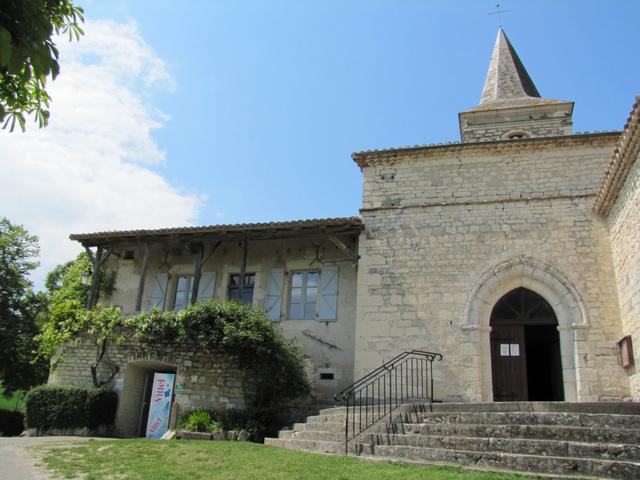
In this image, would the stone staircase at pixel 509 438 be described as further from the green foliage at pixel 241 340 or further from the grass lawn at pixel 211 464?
the green foliage at pixel 241 340

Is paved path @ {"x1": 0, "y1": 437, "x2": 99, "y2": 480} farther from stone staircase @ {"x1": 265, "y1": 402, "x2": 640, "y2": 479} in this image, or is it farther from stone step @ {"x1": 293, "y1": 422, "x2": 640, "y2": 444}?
stone step @ {"x1": 293, "y1": 422, "x2": 640, "y2": 444}

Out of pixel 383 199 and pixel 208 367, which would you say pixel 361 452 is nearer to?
pixel 208 367

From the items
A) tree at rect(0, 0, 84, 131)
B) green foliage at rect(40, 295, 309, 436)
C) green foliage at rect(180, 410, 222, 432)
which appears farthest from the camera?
green foliage at rect(40, 295, 309, 436)

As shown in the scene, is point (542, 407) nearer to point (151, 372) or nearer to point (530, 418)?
point (530, 418)

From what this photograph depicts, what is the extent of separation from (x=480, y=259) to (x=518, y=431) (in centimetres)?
520

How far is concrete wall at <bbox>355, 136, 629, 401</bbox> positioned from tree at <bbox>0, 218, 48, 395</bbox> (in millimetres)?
12179

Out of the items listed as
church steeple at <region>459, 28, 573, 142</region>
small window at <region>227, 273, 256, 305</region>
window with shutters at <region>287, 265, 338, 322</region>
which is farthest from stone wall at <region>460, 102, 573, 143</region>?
small window at <region>227, 273, 256, 305</region>

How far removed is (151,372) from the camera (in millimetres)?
13336

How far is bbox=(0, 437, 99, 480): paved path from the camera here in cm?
666

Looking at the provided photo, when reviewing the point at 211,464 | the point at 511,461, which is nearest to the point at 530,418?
the point at 511,461

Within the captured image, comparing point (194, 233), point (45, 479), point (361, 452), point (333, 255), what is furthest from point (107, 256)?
point (361, 452)

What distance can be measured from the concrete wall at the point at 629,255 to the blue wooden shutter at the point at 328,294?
592 centimetres

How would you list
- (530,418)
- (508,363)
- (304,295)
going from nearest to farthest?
(530,418) → (508,363) → (304,295)

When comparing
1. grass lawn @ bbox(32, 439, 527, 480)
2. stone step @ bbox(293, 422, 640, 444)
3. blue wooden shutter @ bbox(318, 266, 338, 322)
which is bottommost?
grass lawn @ bbox(32, 439, 527, 480)
